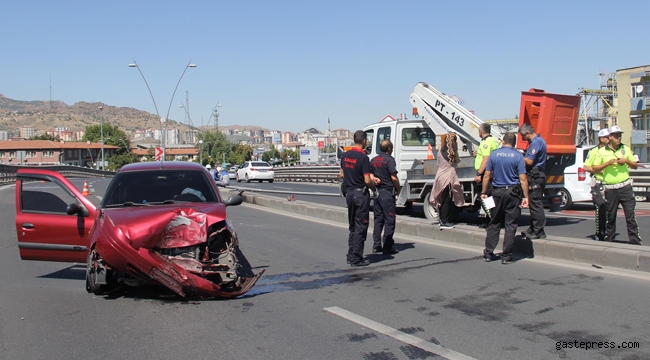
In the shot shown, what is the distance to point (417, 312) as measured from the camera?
A: 19.3ft

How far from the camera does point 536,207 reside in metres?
9.32

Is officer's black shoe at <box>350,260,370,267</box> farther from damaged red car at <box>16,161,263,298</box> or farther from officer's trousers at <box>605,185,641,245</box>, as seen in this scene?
officer's trousers at <box>605,185,641,245</box>

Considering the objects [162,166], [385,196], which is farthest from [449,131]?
[162,166]

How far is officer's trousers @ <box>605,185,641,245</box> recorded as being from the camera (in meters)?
8.63

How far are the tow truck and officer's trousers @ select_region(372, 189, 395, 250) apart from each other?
320 centimetres

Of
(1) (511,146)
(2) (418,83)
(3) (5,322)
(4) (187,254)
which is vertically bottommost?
(3) (5,322)

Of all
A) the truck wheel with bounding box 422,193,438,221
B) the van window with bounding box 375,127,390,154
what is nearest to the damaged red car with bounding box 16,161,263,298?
the truck wheel with bounding box 422,193,438,221

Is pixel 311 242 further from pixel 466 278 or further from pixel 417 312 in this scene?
pixel 417 312

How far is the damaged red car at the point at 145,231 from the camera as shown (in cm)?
590

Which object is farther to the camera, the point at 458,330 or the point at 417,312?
the point at 417,312

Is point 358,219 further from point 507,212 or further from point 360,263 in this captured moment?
point 507,212

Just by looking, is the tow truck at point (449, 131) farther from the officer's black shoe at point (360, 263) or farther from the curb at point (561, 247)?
the officer's black shoe at point (360, 263)

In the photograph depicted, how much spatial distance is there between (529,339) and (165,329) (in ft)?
10.5

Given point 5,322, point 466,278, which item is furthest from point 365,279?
point 5,322
